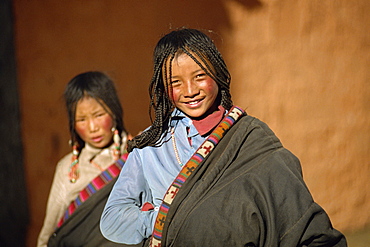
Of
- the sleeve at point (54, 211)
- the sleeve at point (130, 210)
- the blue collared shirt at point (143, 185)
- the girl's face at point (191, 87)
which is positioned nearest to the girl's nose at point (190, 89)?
the girl's face at point (191, 87)

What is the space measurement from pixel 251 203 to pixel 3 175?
284 cm

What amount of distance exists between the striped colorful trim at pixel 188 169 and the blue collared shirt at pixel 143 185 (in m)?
0.06

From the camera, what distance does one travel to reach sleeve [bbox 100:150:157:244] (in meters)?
1.82

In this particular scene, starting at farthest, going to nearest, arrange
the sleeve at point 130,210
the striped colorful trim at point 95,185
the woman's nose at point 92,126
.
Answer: the woman's nose at point 92,126 → the striped colorful trim at point 95,185 → the sleeve at point 130,210

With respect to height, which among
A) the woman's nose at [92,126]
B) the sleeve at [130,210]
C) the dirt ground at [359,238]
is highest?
the dirt ground at [359,238]

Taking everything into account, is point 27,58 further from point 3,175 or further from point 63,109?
point 3,175

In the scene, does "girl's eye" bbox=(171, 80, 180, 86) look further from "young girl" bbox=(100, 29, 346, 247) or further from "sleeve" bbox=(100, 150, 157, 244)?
"sleeve" bbox=(100, 150, 157, 244)

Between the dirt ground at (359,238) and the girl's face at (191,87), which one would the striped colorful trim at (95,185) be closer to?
the girl's face at (191,87)

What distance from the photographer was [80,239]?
8.75 feet

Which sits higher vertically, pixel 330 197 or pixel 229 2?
pixel 229 2

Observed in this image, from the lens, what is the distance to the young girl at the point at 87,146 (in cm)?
296

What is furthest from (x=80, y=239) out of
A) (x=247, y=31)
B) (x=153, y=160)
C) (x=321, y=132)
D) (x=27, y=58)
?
(x=321, y=132)

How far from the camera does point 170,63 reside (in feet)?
6.19

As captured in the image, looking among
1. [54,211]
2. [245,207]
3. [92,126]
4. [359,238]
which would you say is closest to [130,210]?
[245,207]
